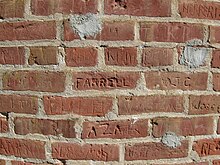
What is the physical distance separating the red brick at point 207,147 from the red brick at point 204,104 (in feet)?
0.34

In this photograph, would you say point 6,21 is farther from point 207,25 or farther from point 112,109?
point 207,25

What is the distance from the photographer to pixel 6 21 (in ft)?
4.15

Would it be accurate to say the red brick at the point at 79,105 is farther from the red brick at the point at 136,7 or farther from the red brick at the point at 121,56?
the red brick at the point at 136,7

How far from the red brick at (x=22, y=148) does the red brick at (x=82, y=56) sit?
0.31 meters

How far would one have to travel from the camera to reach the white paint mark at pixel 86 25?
1.22 m

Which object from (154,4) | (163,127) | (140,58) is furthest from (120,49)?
(163,127)

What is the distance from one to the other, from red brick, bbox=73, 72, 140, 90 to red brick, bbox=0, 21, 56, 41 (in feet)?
0.55

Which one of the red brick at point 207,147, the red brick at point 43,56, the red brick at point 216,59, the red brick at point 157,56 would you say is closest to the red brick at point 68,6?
the red brick at point 43,56

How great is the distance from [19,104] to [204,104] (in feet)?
2.11

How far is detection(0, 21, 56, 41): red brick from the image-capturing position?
123cm

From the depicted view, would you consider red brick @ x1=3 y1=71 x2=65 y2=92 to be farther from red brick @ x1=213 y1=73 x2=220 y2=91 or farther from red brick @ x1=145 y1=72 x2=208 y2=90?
red brick @ x1=213 y1=73 x2=220 y2=91

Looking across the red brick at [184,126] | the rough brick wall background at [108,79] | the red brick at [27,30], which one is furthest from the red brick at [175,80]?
the red brick at [27,30]

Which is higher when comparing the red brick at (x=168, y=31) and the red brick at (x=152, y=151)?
the red brick at (x=168, y=31)

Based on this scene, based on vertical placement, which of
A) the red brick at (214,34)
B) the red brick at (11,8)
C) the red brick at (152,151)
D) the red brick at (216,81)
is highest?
the red brick at (11,8)
